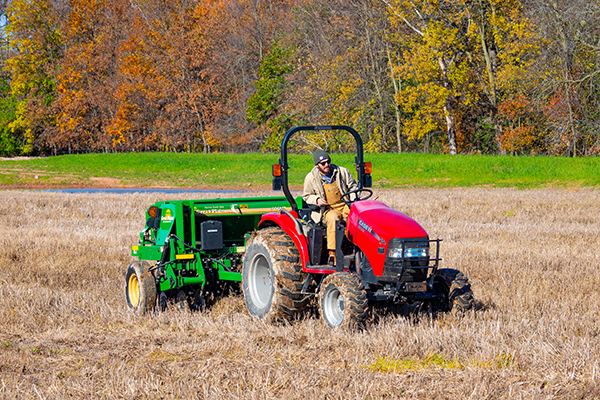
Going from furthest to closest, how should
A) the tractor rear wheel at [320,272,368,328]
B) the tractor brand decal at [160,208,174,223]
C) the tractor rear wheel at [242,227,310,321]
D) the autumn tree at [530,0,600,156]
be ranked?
the autumn tree at [530,0,600,156] < the tractor brand decal at [160,208,174,223] < the tractor rear wheel at [242,227,310,321] < the tractor rear wheel at [320,272,368,328]

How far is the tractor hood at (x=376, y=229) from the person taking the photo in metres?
6.25

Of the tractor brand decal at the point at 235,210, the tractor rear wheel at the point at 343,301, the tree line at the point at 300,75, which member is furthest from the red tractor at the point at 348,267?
the tree line at the point at 300,75

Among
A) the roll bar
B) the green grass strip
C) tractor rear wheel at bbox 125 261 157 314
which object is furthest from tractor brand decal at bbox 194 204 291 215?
the green grass strip

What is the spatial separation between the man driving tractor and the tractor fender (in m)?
0.23

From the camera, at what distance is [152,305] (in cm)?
808

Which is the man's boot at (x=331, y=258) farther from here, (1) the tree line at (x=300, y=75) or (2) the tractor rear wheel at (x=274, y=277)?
(1) the tree line at (x=300, y=75)

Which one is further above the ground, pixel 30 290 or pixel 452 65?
pixel 452 65

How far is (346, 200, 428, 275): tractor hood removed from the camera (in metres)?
6.25

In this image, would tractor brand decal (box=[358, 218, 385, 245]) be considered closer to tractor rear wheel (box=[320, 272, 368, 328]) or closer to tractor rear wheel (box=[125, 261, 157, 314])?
tractor rear wheel (box=[320, 272, 368, 328])

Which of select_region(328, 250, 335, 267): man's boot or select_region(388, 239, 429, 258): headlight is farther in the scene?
select_region(328, 250, 335, 267): man's boot

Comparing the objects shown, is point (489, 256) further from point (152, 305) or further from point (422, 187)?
point (422, 187)

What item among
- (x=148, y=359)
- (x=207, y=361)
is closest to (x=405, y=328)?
(x=207, y=361)

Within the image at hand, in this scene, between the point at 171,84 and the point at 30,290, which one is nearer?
the point at 30,290

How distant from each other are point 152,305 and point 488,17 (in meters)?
32.4
